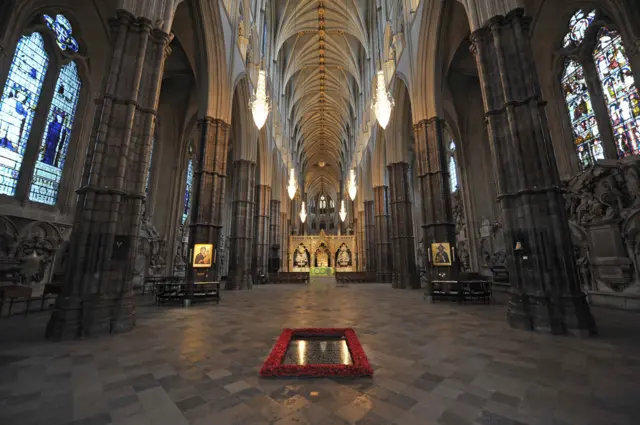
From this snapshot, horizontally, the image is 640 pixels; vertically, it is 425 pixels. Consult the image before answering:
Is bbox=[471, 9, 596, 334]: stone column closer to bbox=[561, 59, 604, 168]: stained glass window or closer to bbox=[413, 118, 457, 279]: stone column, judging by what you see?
bbox=[413, 118, 457, 279]: stone column

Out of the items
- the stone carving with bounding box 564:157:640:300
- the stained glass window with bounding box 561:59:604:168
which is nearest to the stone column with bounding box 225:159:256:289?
the stone carving with bounding box 564:157:640:300

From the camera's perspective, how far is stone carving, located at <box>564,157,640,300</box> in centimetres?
845

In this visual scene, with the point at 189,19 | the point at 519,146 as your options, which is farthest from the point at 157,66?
the point at 519,146

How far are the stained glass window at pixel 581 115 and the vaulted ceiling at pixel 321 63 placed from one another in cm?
1677

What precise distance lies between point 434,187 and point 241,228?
1136 centimetres

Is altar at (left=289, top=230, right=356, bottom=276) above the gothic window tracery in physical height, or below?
below

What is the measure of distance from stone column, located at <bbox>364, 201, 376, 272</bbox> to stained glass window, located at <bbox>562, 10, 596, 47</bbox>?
59.0 ft

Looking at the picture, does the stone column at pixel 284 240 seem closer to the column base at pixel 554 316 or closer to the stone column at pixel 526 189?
the stone column at pixel 526 189

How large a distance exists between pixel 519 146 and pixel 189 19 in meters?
14.4

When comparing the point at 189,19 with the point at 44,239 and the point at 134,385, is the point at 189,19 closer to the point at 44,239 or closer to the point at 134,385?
the point at 44,239

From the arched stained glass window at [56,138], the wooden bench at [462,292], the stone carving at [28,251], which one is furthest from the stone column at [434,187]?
the arched stained glass window at [56,138]

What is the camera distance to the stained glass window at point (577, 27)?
36.3 ft

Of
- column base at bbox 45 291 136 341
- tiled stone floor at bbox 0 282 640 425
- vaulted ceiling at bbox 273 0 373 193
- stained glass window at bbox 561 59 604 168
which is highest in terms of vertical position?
vaulted ceiling at bbox 273 0 373 193

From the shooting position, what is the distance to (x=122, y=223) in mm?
6336
